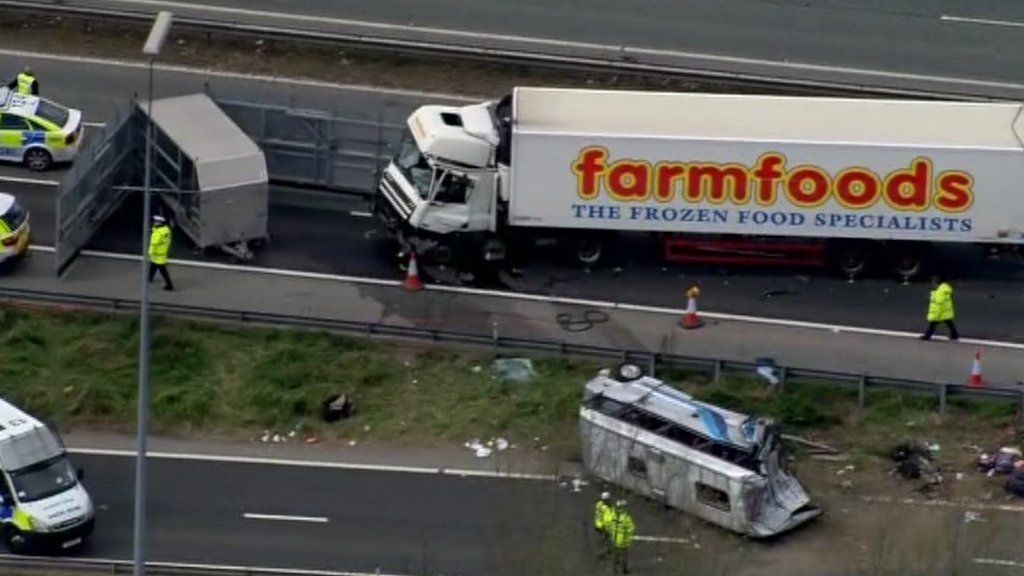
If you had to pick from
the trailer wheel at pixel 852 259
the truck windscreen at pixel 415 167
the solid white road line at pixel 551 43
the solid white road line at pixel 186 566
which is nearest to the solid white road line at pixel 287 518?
the solid white road line at pixel 186 566

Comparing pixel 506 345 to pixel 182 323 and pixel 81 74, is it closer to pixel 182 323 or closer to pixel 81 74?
pixel 182 323

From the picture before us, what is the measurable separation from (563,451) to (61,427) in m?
7.29

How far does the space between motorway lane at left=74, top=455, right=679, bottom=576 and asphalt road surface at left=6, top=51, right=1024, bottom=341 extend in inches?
243

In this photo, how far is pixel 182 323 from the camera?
1565 inches

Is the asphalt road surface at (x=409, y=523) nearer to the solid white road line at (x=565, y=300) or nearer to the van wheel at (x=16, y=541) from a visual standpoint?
the van wheel at (x=16, y=541)

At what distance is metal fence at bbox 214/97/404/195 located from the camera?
44031mm

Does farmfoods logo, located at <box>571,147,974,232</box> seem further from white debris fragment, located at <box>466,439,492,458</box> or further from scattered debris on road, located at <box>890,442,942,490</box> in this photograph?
white debris fragment, located at <box>466,439,492,458</box>

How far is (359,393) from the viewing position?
126 ft

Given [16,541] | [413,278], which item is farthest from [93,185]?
[16,541]

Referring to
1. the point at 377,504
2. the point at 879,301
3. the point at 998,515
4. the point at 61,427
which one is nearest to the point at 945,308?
the point at 879,301

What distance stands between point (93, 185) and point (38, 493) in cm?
918

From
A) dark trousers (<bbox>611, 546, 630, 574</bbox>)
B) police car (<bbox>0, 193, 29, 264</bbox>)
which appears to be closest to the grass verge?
police car (<bbox>0, 193, 29, 264</bbox>)

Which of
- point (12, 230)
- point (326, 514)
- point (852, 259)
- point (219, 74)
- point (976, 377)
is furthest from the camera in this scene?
point (219, 74)

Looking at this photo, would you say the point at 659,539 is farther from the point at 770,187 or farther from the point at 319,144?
the point at 319,144
